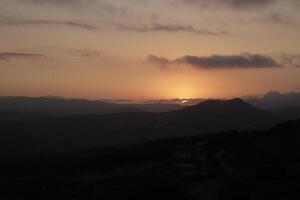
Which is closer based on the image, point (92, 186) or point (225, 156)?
point (92, 186)

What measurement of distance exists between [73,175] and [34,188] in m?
10.7

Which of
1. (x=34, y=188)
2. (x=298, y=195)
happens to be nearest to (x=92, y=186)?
(x=34, y=188)

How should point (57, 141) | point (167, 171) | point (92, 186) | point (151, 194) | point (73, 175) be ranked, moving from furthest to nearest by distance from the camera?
point (57, 141) < point (73, 175) < point (167, 171) < point (92, 186) < point (151, 194)

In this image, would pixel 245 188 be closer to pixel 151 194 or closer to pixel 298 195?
pixel 298 195

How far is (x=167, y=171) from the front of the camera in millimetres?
60406

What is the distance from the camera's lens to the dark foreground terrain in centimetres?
4538

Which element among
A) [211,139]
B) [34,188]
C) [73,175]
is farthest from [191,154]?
[34,188]

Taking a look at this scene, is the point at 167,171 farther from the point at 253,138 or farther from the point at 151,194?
the point at 253,138

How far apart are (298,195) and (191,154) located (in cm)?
3444

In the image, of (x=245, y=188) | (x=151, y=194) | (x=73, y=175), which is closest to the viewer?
(x=245, y=188)

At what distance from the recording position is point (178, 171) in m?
59.4

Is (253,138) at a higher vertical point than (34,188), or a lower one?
higher

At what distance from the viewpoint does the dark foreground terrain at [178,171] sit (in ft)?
149

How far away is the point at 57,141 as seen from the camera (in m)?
191
